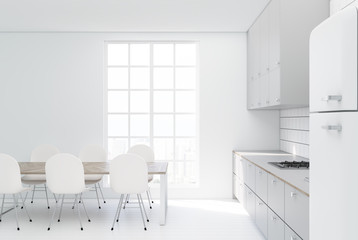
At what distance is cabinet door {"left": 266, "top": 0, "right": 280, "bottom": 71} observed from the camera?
13.2 feet

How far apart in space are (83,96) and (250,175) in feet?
10.5

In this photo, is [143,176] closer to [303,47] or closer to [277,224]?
[277,224]

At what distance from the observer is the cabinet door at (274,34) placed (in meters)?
4.02

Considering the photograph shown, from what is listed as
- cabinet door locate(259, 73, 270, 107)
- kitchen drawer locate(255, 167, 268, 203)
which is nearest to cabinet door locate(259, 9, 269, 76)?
cabinet door locate(259, 73, 270, 107)

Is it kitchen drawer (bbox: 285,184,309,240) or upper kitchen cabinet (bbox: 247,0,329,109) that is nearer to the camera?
kitchen drawer (bbox: 285,184,309,240)

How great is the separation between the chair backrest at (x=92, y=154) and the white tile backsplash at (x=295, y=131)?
Answer: 2.92 meters

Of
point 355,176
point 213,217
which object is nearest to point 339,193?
point 355,176

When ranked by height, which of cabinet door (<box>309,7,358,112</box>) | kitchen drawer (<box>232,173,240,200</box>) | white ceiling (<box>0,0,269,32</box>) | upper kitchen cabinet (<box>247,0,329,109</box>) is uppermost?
white ceiling (<box>0,0,269,32</box>)

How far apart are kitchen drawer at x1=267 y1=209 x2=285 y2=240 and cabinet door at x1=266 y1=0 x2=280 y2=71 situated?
1728 millimetres

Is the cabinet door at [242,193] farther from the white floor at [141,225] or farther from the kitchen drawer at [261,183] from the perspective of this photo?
the kitchen drawer at [261,183]

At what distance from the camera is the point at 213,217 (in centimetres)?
482

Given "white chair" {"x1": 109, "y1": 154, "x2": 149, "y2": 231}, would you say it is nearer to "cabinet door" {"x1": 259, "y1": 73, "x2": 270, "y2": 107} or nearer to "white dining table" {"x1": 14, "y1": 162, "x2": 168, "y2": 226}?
"white dining table" {"x1": 14, "y1": 162, "x2": 168, "y2": 226}

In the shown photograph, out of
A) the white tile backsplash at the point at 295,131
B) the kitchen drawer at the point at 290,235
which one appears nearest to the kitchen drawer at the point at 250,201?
the white tile backsplash at the point at 295,131

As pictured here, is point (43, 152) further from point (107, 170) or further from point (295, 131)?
point (295, 131)
